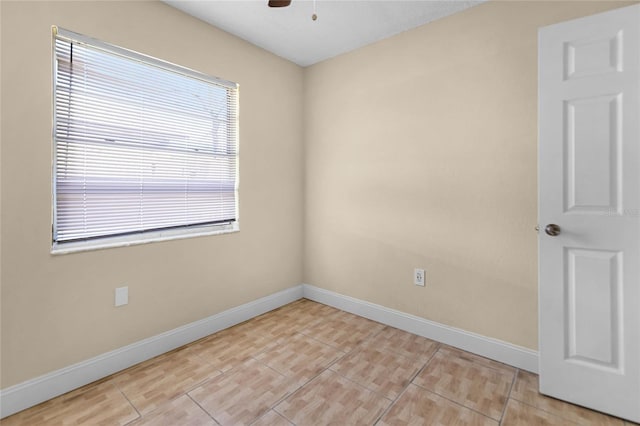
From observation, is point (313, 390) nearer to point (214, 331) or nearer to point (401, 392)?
point (401, 392)

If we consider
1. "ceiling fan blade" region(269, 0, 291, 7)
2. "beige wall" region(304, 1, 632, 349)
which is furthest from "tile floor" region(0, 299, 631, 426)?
"ceiling fan blade" region(269, 0, 291, 7)

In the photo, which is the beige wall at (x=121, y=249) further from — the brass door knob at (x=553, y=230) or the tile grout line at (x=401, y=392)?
the brass door knob at (x=553, y=230)

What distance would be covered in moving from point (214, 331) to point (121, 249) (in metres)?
1.01

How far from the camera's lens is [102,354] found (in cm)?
190

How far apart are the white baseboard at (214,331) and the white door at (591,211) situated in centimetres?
37

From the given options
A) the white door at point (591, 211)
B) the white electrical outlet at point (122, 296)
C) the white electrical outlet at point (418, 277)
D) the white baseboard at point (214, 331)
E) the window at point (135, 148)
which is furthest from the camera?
the white electrical outlet at point (418, 277)

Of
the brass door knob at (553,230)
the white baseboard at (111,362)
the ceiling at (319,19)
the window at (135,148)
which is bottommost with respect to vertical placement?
the white baseboard at (111,362)

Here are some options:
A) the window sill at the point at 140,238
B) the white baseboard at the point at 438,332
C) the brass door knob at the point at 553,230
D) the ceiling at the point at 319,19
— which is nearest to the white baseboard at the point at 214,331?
the white baseboard at the point at 438,332

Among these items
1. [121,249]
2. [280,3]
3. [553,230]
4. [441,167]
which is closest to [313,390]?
[121,249]

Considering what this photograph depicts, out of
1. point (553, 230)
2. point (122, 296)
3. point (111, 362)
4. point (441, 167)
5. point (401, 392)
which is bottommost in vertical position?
point (401, 392)

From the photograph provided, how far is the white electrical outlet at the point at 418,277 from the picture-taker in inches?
97.0

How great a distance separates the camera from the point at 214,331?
250 cm

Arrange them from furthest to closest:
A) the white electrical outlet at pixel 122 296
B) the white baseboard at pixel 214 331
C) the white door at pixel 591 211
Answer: the white electrical outlet at pixel 122 296
the white baseboard at pixel 214 331
the white door at pixel 591 211

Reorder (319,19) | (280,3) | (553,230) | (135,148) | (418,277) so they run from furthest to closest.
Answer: (418,277) < (319,19) < (135,148) < (553,230) < (280,3)
